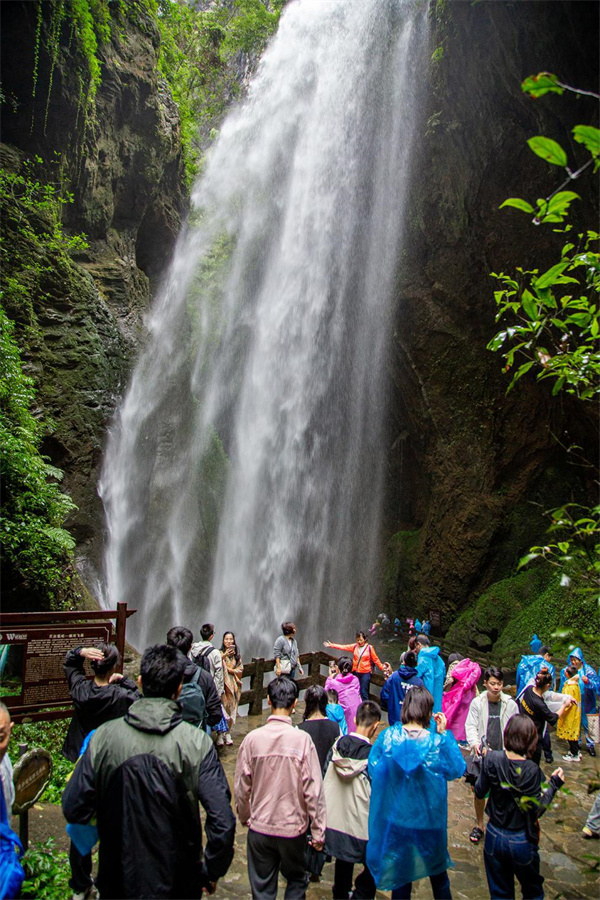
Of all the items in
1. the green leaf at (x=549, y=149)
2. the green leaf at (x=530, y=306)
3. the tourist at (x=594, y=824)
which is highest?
the green leaf at (x=549, y=149)

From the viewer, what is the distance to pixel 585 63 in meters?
10.7

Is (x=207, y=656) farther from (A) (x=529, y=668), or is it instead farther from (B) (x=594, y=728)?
(B) (x=594, y=728)

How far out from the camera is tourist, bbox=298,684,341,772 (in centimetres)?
378

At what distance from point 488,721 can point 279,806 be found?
2372mm

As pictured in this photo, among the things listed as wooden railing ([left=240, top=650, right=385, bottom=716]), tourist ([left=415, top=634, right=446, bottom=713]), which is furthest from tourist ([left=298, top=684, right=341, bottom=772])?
wooden railing ([left=240, top=650, right=385, bottom=716])

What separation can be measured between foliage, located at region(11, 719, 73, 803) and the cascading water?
9086 millimetres

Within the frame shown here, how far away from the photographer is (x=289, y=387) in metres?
20.1

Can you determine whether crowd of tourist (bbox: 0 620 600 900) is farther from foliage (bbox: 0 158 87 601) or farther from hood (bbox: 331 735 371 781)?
foliage (bbox: 0 158 87 601)

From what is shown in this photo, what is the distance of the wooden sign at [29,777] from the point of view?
3.19 meters

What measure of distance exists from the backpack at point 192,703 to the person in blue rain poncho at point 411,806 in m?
1.49

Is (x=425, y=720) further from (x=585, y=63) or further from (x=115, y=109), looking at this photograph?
(x=115, y=109)

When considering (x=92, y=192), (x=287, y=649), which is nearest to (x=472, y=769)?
(x=287, y=649)

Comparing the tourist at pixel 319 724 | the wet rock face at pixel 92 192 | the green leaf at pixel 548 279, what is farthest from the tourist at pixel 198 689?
the wet rock face at pixel 92 192

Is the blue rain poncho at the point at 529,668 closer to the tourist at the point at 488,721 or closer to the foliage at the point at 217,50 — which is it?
the tourist at the point at 488,721
